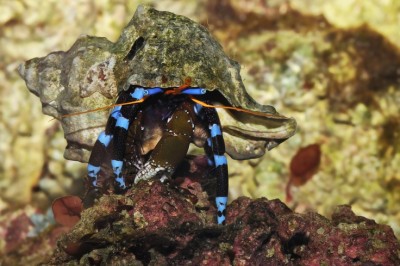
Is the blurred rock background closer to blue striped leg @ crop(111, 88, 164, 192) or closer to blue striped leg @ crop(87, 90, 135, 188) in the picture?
blue striped leg @ crop(87, 90, 135, 188)

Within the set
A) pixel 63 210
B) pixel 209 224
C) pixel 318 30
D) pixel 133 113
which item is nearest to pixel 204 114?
pixel 133 113

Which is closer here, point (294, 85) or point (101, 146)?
point (101, 146)

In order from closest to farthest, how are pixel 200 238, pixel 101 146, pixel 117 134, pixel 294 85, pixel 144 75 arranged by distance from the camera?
pixel 200 238 → pixel 144 75 → pixel 117 134 → pixel 101 146 → pixel 294 85

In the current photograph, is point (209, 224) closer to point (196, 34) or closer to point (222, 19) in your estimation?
point (196, 34)

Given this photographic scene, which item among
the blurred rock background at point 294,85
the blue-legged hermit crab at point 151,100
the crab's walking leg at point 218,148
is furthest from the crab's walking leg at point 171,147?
the blurred rock background at point 294,85

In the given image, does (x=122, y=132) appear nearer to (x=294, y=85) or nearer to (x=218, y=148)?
(x=218, y=148)

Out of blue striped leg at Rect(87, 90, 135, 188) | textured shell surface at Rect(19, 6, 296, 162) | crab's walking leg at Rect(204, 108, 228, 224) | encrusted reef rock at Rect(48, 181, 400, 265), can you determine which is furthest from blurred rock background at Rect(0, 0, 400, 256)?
encrusted reef rock at Rect(48, 181, 400, 265)

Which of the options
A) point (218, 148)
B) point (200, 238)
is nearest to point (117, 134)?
point (218, 148)
